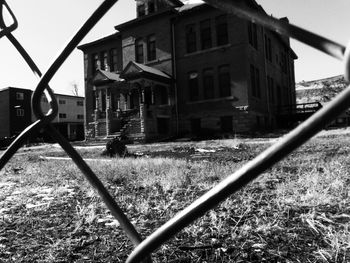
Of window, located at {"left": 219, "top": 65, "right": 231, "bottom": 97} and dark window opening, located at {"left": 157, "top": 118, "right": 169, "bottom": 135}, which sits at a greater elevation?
window, located at {"left": 219, "top": 65, "right": 231, "bottom": 97}

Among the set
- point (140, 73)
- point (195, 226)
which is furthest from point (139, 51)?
point (195, 226)

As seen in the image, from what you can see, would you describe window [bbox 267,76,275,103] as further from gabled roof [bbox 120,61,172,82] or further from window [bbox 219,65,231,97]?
gabled roof [bbox 120,61,172,82]

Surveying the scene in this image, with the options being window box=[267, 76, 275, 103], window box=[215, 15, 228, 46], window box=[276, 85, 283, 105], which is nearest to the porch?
window box=[215, 15, 228, 46]

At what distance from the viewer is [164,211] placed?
2271 millimetres

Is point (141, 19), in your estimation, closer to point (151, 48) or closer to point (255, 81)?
point (151, 48)

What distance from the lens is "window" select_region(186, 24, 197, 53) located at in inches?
893

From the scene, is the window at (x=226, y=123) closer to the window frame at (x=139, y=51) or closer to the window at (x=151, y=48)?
the window at (x=151, y=48)

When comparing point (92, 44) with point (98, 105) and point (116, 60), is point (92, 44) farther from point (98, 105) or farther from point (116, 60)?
point (98, 105)

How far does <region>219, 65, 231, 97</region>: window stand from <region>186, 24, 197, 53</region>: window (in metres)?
2.83

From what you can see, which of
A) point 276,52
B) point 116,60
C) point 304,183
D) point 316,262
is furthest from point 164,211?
point 276,52

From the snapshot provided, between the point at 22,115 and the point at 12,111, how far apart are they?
1.69 metres

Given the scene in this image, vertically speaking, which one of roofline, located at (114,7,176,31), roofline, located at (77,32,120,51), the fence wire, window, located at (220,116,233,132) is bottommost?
the fence wire

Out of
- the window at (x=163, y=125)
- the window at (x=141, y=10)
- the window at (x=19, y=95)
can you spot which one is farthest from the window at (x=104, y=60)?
the window at (x=19, y=95)

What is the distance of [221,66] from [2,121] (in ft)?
133
